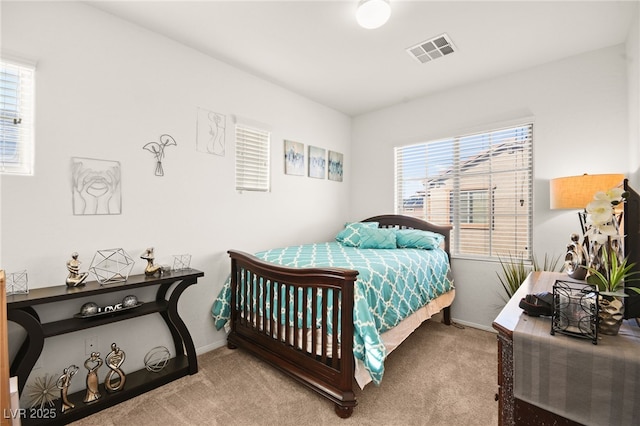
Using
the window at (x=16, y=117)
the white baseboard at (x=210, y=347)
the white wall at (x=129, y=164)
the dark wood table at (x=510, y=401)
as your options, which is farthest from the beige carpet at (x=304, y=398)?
the window at (x=16, y=117)

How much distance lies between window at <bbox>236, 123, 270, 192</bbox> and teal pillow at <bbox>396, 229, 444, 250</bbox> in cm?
159

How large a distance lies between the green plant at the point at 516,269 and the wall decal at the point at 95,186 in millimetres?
3463

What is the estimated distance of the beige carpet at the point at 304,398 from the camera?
1712 mm

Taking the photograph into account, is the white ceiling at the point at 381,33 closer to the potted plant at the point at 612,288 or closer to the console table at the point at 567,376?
the potted plant at the point at 612,288

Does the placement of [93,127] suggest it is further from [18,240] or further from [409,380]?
[409,380]

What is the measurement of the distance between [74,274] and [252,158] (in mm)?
1733

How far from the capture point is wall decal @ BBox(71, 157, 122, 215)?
191 cm

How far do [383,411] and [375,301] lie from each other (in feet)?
2.16

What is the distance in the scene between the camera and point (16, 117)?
1729 mm

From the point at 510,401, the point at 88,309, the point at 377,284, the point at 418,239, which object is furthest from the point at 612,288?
the point at 88,309

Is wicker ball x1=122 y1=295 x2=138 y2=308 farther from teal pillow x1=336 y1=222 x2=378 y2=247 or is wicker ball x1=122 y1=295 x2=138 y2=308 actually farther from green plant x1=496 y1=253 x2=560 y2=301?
green plant x1=496 y1=253 x2=560 y2=301

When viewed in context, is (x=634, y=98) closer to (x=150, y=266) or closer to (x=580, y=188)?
(x=580, y=188)

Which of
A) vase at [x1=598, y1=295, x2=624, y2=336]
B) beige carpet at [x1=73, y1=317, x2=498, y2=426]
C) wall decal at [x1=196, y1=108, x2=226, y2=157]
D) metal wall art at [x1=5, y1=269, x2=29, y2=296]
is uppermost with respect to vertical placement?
wall decal at [x1=196, y1=108, x2=226, y2=157]

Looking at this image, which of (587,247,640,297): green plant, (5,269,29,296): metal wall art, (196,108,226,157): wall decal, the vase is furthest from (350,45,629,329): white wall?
(5,269,29,296): metal wall art
